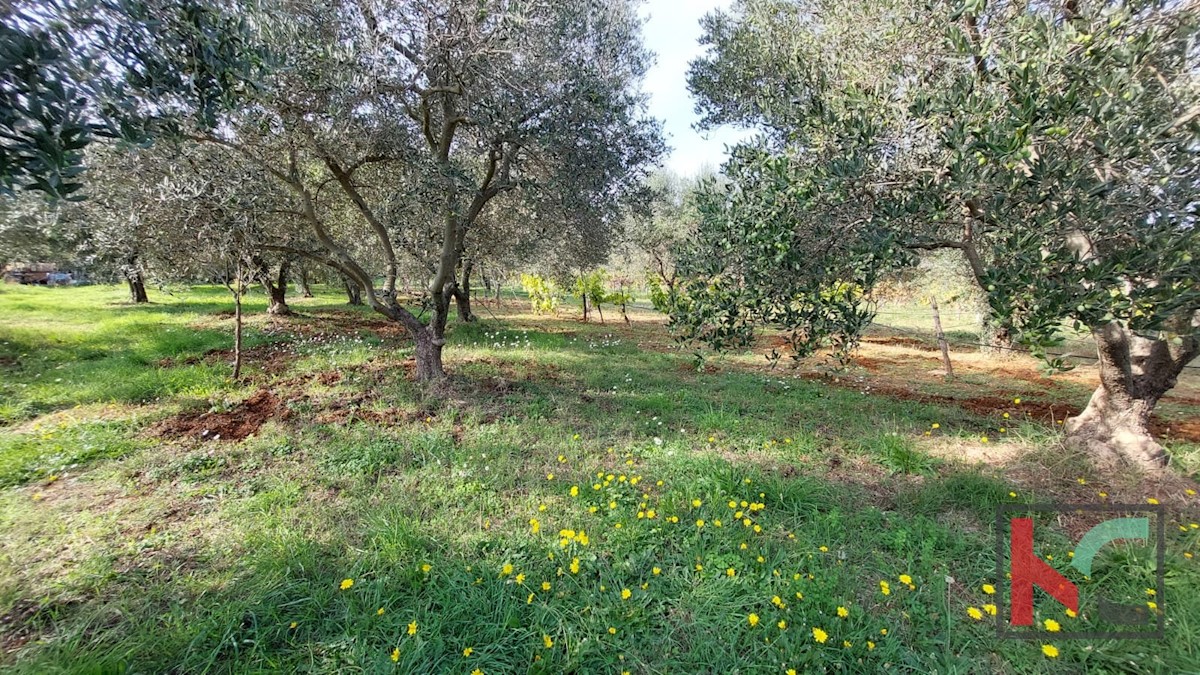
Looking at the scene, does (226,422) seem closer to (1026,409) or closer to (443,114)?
(443,114)

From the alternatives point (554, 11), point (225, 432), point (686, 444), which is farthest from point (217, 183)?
point (686, 444)

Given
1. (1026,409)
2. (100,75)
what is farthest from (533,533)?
(1026,409)

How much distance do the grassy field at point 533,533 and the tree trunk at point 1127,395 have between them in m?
0.37

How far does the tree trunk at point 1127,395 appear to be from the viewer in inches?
197

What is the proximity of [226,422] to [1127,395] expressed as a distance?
37.0 ft

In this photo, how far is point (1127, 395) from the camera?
530 centimetres

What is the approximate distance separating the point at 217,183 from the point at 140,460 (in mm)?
3488

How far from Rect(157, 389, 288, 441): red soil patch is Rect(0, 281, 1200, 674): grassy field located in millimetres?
54

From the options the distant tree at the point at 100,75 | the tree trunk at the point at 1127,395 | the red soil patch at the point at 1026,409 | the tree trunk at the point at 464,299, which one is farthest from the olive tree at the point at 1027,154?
the tree trunk at the point at 464,299

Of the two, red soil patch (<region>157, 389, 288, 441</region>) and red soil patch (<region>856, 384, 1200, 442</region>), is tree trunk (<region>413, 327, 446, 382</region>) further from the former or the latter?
red soil patch (<region>856, 384, 1200, 442</region>)

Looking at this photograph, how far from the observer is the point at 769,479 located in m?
4.34

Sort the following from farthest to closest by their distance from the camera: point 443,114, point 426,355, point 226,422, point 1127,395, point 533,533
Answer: point 426,355 → point 443,114 → point 226,422 → point 1127,395 → point 533,533

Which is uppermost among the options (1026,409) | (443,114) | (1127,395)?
(443,114)

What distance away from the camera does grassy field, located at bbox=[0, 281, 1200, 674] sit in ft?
8.68
